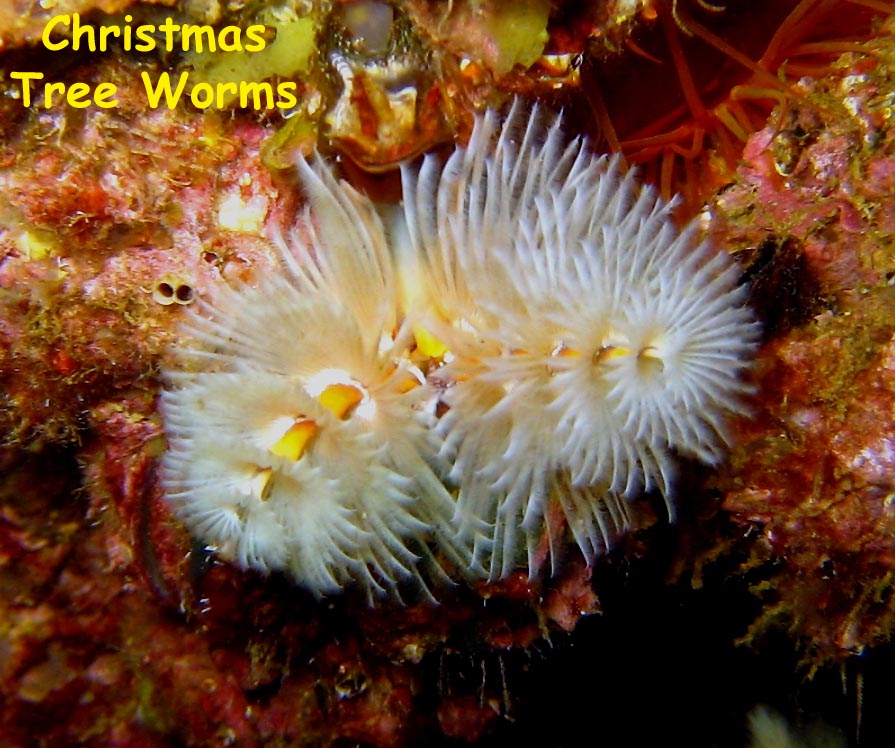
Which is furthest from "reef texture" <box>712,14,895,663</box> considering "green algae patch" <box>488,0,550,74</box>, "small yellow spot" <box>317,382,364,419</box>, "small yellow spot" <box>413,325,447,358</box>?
"small yellow spot" <box>317,382,364,419</box>

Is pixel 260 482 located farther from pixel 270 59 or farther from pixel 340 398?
pixel 270 59

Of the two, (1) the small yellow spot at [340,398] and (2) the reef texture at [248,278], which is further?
(2) the reef texture at [248,278]

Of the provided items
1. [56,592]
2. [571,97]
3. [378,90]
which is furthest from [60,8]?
[56,592]

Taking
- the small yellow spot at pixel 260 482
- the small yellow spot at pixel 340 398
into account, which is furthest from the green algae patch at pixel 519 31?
the small yellow spot at pixel 260 482

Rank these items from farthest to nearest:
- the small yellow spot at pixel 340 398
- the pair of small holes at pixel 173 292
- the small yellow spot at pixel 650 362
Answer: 1. the pair of small holes at pixel 173 292
2. the small yellow spot at pixel 340 398
3. the small yellow spot at pixel 650 362

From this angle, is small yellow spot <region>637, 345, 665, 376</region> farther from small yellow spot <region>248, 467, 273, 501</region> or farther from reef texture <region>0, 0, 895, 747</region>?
small yellow spot <region>248, 467, 273, 501</region>

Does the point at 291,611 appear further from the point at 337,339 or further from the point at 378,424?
the point at 337,339

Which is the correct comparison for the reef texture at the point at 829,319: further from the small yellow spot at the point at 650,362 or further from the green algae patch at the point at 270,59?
the green algae patch at the point at 270,59
